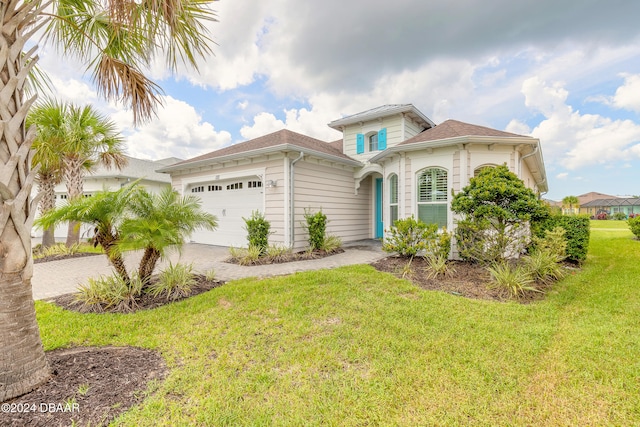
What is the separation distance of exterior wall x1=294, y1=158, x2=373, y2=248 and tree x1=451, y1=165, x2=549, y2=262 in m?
4.66

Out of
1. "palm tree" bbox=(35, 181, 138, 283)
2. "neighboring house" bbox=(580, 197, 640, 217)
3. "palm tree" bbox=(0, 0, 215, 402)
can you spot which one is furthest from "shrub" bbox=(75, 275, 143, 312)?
"neighboring house" bbox=(580, 197, 640, 217)

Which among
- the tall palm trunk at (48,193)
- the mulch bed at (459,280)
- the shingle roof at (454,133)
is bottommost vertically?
the mulch bed at (459,280)

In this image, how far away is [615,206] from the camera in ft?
146

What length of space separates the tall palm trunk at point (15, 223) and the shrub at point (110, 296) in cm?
212

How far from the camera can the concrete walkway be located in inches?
224

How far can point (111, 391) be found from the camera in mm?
2219

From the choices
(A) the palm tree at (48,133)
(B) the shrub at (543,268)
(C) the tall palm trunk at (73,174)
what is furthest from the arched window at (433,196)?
(C) the tall palm trunk at (73,174)

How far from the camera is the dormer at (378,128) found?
34.2ft

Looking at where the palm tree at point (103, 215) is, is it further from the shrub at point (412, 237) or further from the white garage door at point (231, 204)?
the shrub at point (412, 237)

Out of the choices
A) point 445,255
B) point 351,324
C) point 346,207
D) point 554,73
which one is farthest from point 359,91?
point 351,324

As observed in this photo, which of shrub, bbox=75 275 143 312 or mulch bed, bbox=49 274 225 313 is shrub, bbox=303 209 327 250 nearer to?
mulch bed, bbox=49 274 225 313

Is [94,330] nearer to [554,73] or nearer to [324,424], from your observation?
[324,424]

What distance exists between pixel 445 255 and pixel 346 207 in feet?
15.8

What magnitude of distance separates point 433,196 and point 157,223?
7158mm
